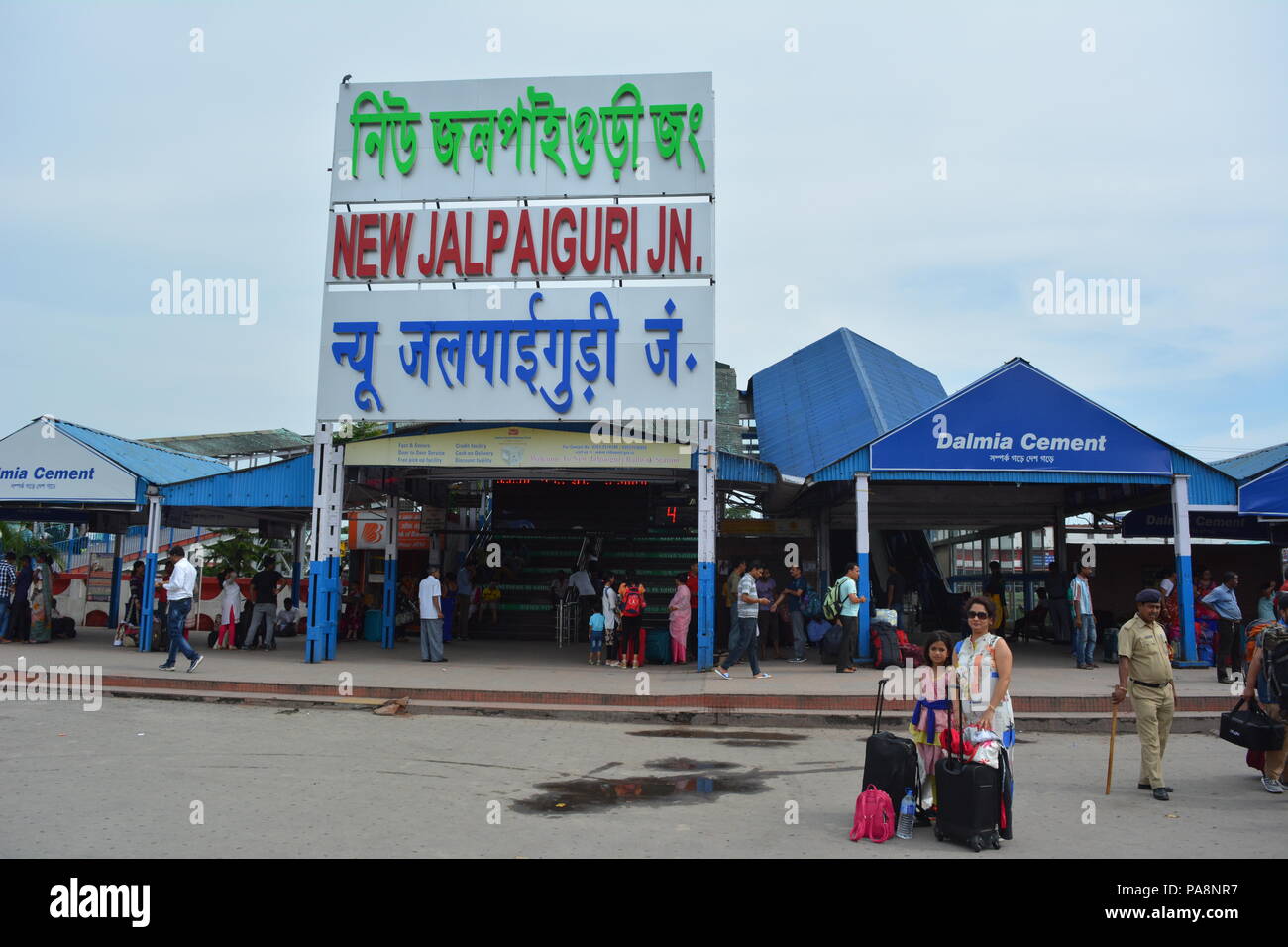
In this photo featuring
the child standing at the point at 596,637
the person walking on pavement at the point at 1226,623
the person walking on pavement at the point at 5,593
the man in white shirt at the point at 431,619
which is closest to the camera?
the person walking on pavement at the point at 1226,623

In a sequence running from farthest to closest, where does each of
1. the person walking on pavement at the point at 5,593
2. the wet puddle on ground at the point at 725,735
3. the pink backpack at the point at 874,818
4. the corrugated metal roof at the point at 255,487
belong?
the person walking on pavement at the point at 5,593 < the corrugated metal roof at the point at 255,487 < the wet puddle on ground at the point at 725,735 < the pink backpack at the point at 874,818

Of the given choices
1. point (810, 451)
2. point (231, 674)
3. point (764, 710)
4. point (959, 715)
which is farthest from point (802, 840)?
point (810, 451)

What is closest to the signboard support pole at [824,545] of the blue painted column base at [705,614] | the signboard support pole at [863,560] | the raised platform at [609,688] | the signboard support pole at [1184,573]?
the raised platform at [609,688]

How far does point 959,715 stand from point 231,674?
1197 centimetres

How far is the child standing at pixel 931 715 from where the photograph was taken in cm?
714

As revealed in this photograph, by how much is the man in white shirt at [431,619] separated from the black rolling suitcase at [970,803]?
470 inches

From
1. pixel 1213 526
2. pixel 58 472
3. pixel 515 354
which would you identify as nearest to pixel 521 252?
pixel 515 354

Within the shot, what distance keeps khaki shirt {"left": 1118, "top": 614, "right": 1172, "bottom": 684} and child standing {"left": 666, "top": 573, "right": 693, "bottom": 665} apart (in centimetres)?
944

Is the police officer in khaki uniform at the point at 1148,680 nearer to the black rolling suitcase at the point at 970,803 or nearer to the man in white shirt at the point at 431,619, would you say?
the black rolling suitcase at the point at 970,803

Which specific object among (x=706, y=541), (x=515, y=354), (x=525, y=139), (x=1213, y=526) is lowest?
(x=706, y=541)

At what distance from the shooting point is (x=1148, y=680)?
339 inches

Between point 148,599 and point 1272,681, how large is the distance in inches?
713

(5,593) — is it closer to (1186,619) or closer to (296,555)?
(296,555)
